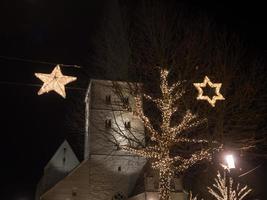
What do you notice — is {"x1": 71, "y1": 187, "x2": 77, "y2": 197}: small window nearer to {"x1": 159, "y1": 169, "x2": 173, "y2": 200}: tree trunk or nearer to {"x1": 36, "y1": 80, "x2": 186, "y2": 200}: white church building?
{"x1": 36, "y1": 80, "x2": 186, "y2": 200}: white church building

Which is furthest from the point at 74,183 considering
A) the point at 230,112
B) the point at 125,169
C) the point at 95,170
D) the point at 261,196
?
the point at 230,112

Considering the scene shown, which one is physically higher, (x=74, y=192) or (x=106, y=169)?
(x=106, y=169)

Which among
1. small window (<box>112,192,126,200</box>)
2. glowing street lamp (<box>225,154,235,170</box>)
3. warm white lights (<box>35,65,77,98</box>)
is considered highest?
warm white lights (<box>35,65,77,98</box>)

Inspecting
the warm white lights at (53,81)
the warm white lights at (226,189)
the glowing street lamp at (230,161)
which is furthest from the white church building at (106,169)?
the warm white lights at (53,81)

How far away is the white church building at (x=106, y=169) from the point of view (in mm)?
31406

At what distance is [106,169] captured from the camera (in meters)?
32.3

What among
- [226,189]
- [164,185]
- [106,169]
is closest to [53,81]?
[164,185]

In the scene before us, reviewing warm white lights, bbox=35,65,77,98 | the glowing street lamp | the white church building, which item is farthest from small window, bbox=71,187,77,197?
warm white lights, bbox=35,65,77,98

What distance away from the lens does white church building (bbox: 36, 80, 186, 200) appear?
31.4m

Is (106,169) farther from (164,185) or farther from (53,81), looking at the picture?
(53,81)

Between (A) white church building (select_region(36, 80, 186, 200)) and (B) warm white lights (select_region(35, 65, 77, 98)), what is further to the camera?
(A) white church building (select_region(36, 80, 186, 200))

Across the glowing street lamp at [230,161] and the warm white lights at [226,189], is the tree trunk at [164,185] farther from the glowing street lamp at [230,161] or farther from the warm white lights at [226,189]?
the warm white lights at [226,189]

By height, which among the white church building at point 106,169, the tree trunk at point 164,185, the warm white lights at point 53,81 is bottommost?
the tree trunk at point 164,185

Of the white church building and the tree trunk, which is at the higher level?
the white church building
